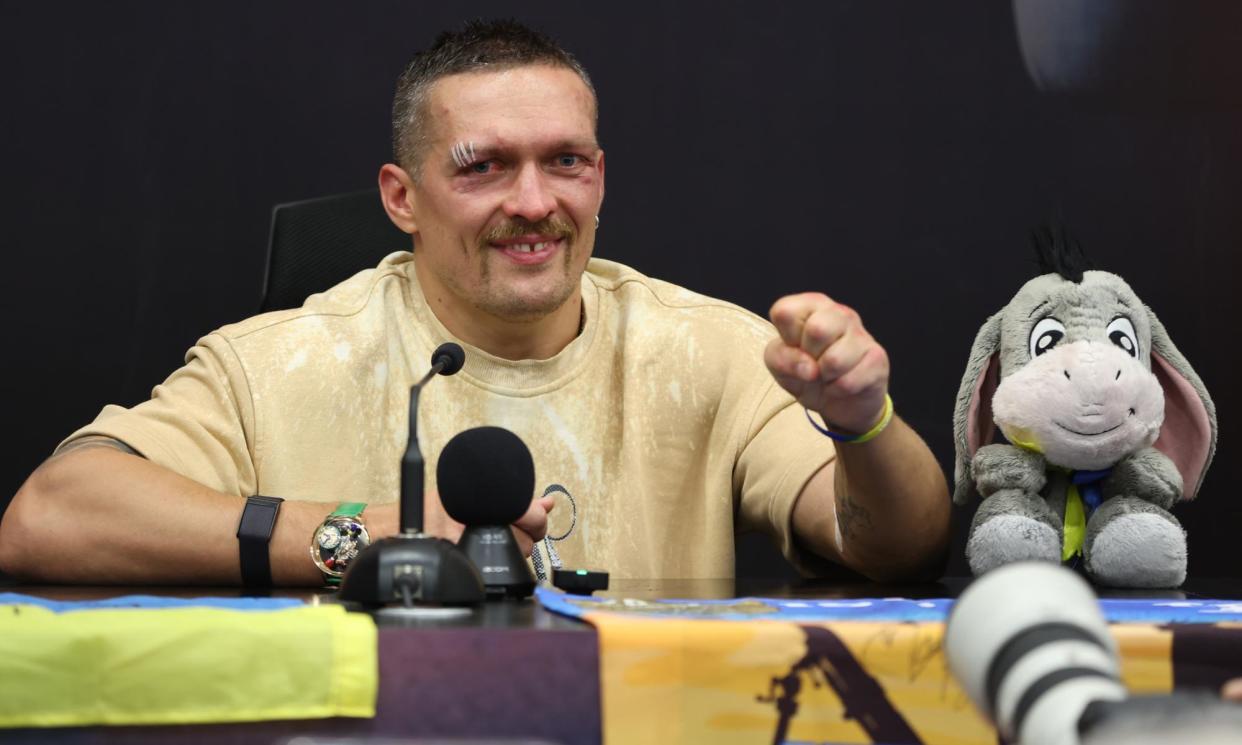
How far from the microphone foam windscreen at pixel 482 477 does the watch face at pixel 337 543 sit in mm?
233

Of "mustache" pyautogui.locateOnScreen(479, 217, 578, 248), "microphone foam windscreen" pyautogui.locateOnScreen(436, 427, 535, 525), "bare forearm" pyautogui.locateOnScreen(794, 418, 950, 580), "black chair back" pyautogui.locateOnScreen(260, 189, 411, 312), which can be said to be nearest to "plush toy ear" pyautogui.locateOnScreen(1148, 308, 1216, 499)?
"bare forearm" pyautogui.locateOnScreen(794, 418, 950, 580)

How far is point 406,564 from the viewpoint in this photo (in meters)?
1.14

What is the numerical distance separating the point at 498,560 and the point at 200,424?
0.72 m

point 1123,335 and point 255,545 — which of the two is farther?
point 1123,335

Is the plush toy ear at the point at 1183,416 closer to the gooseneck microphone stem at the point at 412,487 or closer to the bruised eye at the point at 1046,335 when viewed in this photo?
the bruised eye at the point at 1046,335

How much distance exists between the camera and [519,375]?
2.02 meters

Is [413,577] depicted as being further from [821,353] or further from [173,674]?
[821,353]

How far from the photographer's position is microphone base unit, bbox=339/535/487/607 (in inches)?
44.3

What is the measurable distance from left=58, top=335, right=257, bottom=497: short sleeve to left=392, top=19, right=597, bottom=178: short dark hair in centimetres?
38

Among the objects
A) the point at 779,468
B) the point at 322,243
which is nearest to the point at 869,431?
the point at 779,468

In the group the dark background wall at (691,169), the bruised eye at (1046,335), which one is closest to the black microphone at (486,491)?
the bruised eye at (1046,335)

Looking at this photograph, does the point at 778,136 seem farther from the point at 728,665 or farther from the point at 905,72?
the point at 728,665

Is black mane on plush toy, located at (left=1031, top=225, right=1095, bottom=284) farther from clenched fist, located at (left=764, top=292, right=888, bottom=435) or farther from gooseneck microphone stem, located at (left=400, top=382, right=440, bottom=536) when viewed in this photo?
gooseneck microphone stem, located at (left=400, top=382, right=440, bottom=536)

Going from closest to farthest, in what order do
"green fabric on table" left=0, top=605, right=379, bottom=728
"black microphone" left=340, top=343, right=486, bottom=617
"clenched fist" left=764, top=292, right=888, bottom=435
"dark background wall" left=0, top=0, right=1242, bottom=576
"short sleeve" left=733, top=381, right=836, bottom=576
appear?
"green fabric on table" left=0, top=605, right=379, bottom=728
"black microphone" left=340, top=343, right=486, bottom=617
"clenched fist" left=764, top=292, right=888, bottom=435
"short sleeve" left=733, top=381, right=836, bottom=576
"dark background wall" left=0, top=0, right=1242, bottom=576
